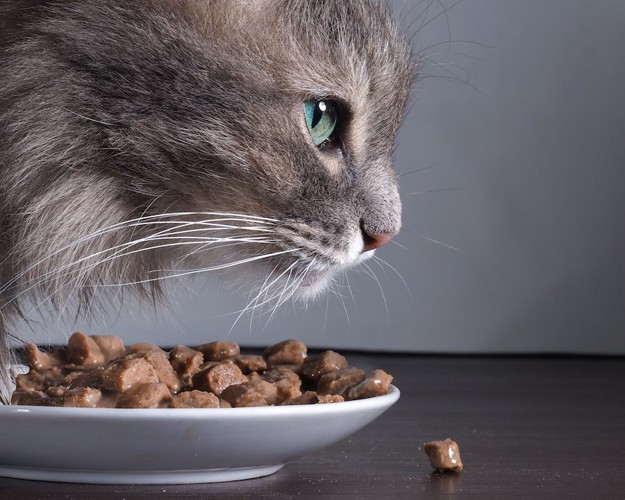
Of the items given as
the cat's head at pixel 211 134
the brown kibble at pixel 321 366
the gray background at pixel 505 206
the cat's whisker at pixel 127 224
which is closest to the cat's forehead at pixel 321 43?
the cat's head at pixel 211 134

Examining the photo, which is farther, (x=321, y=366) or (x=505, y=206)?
(x=505, y=206)

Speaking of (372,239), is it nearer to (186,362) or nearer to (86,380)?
(186,362)

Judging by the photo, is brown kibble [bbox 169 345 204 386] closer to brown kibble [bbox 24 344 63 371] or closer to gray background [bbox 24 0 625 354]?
brown kibble [bbox 24 344 63 371]

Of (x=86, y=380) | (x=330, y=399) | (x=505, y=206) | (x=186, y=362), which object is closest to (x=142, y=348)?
(x=186, y=362)

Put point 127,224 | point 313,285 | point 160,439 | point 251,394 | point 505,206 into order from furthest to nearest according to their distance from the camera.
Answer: point 505,206
point 313,285
point 127,224
point 251,394
point 160,439

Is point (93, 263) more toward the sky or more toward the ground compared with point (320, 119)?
more toward the ground

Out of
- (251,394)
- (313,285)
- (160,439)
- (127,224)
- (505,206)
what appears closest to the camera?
(160,439)

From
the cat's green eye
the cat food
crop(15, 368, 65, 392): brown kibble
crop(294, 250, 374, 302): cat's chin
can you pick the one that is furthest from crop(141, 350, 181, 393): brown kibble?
the cat's green eye

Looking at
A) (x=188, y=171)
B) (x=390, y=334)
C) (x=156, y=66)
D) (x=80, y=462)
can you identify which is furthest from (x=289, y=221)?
(x=390, y=334)
